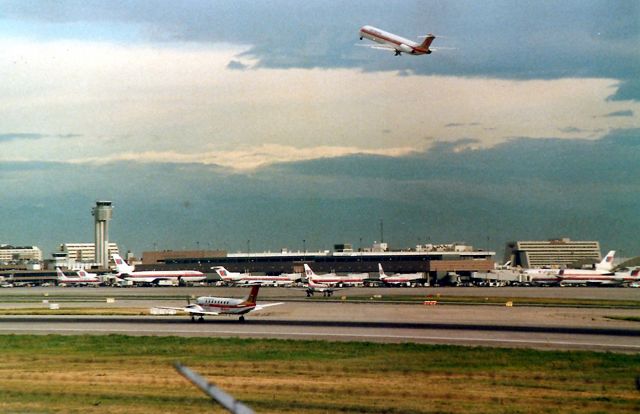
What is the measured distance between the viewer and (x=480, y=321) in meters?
85.2

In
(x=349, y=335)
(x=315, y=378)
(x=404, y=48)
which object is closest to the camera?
(x=315, y=378)

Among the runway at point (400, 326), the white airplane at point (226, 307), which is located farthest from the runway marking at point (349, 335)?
the white airplane at point (226, 307)

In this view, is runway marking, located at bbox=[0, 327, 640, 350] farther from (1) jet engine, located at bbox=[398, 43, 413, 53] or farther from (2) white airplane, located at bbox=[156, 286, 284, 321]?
(1) jet engine, located at bbox=[398, 43, 413, 53]

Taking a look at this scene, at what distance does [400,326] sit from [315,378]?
36909 millimetres

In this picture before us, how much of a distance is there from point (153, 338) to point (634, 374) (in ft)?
137

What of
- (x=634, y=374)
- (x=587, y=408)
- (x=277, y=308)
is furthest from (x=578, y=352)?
(x=277, y=308)

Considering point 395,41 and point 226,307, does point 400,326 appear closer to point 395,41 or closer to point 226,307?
point 226,307

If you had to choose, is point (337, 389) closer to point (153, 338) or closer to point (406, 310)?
point (153, 338)

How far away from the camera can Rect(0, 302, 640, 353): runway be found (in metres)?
67.0

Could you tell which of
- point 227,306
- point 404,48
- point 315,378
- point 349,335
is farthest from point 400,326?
point 404,48

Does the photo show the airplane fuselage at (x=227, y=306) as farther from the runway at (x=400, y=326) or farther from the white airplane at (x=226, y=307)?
the runway at (x=400, y=326)

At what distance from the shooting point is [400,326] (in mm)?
79250

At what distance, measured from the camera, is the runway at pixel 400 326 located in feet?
220

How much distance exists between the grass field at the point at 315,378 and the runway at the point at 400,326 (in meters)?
7.88
